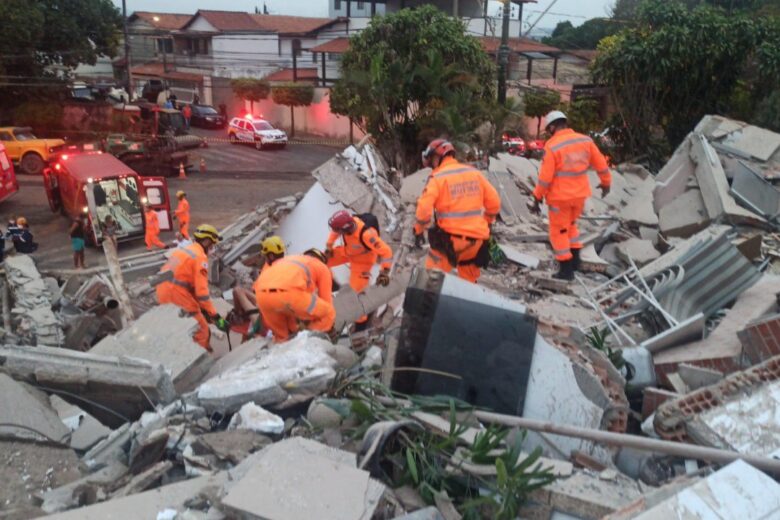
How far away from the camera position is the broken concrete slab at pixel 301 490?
2664 millimetres

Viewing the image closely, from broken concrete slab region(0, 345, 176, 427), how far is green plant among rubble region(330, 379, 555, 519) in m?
1.35

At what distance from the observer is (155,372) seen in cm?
399

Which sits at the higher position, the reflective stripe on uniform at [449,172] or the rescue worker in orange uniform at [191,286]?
the reflective stripe on uniform at [449,172]

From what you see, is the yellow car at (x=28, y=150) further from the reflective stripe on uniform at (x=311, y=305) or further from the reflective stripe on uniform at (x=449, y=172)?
the reflective stripe on uniform at (x=449, y=172)

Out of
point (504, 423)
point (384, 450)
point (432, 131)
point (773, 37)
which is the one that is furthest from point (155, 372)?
point (773, 37)

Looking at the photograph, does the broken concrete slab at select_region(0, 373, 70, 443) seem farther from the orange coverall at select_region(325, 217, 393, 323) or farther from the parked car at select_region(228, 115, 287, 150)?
the parked car at select_region(228, 115, 287, 150)

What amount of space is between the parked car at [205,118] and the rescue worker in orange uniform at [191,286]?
2921 centimetres

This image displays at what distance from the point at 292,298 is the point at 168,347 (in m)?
1.03

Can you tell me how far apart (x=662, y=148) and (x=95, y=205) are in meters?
12.3

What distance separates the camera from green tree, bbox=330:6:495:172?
48.9 ft

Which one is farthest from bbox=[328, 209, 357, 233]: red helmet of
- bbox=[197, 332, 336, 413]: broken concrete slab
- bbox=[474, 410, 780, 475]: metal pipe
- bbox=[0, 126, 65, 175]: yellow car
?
bbox=[0, 126, 65, 175]: yellow car

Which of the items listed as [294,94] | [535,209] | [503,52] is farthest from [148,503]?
[294,94]

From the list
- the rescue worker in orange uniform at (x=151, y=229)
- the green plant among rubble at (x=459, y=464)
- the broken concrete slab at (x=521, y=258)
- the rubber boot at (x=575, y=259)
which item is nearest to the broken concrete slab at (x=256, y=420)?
the green plant among rubble at (x=459, y=464)

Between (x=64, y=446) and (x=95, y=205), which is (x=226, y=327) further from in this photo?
(x=95, y=205)
